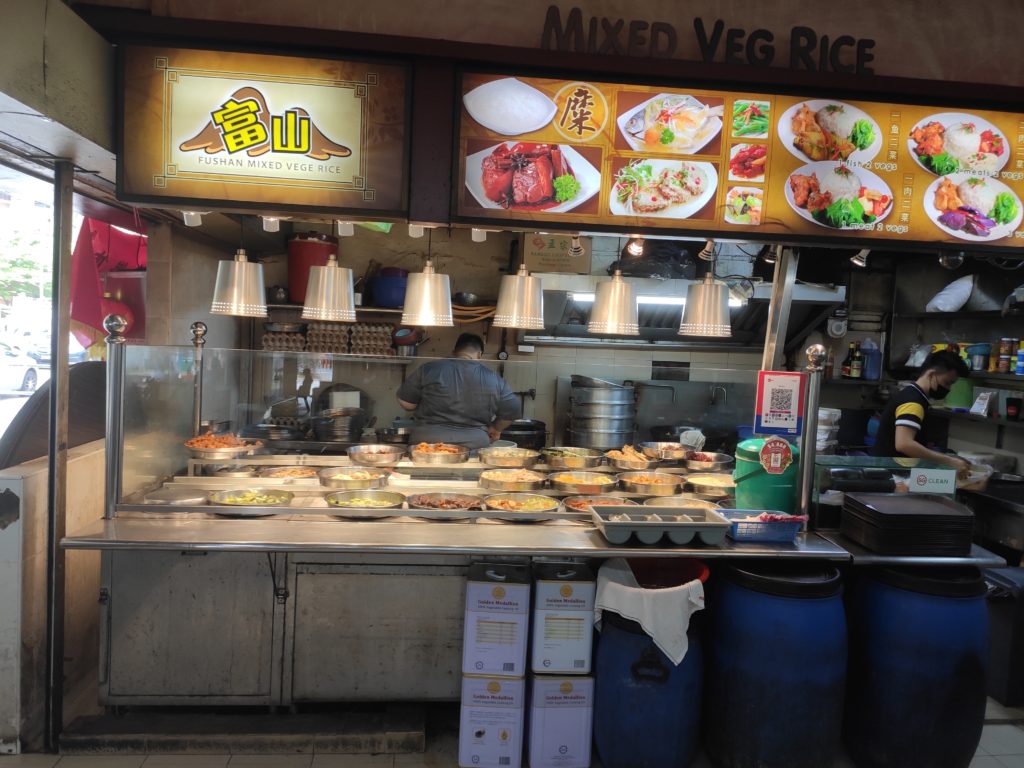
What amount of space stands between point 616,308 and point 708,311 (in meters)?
0.53

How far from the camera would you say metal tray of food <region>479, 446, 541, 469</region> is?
4117 millimetres

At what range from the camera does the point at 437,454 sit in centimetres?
414

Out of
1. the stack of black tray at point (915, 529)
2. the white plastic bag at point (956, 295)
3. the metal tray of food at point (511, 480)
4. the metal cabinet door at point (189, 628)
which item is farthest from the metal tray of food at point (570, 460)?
the white plastic bag at point (956, 295)

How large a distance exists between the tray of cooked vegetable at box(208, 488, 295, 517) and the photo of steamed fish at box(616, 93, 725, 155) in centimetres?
251

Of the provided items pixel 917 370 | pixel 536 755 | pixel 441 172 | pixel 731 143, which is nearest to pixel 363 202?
pixel 441 172

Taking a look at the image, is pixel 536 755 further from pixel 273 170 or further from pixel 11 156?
pixel 11 156

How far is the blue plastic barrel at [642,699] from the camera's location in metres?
2.99

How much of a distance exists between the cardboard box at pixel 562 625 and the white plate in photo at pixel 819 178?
2.11 meters

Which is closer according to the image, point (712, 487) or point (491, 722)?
point (491, 722)

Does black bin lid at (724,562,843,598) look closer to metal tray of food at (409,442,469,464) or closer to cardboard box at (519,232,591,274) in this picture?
metal tray of food at (409,442,469,464)

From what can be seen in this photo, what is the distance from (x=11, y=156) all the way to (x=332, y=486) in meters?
2.17

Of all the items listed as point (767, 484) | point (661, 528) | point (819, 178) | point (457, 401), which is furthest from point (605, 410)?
point (819, 178)

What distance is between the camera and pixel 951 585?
3074 millimetres

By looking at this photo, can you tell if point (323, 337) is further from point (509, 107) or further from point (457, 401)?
point (509, 107)
